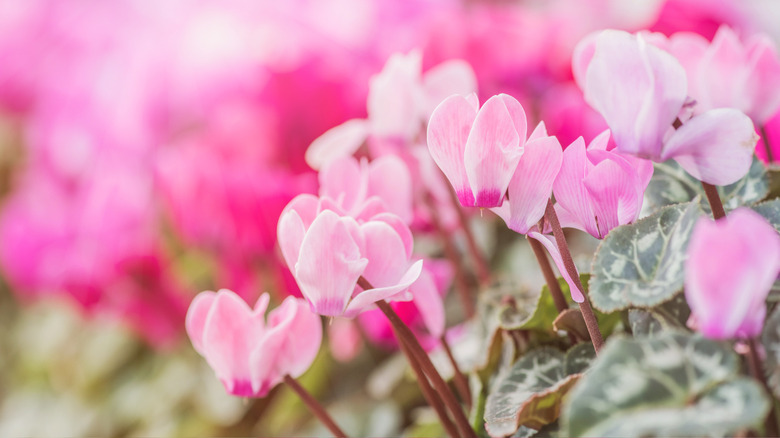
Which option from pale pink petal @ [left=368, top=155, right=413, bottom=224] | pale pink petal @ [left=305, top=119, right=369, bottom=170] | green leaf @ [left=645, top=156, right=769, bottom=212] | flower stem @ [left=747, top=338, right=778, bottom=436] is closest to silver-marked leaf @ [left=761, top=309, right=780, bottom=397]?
flower stem @ [left=747, top=338, right=778, bottom=436]

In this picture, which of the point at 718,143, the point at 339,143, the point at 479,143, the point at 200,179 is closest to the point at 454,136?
the point at 479,143

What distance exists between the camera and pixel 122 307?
92 cm

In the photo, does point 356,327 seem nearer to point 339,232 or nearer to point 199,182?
point 199,182

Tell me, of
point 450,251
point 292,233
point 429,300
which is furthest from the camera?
point 450,251

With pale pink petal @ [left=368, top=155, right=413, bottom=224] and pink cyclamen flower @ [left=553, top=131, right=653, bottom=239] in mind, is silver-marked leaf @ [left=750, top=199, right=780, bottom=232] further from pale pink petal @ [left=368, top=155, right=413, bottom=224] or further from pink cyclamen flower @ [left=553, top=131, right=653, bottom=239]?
pale pink petal @ [left=368, top=155, right=413, bottom=224]

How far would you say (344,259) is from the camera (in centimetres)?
32

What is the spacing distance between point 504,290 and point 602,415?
0.24 metres

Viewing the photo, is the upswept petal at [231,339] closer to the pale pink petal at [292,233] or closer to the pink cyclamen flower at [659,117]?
the pale pink petal at [292,233]

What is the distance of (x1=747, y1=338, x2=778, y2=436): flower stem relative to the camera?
272mm

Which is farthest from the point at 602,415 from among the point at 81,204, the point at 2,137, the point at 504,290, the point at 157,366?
the point at 2,137

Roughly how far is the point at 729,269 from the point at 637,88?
4.2 inches

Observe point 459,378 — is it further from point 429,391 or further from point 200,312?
point 200,312

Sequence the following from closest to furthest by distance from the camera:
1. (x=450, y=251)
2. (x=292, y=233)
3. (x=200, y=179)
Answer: (x=292, y=233) → (x=450, y=251) → (x=200, y=179)

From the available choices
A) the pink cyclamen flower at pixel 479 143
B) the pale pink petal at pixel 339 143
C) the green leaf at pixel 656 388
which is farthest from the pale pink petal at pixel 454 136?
the pale pink petal at pixel 339 143
